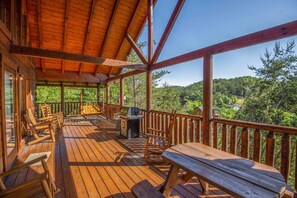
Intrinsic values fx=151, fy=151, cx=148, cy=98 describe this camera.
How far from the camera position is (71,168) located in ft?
9.43

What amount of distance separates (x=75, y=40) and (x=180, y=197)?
7.00 metres

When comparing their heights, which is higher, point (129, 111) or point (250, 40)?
point (250, 40)

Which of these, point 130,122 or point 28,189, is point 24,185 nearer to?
point 28,189

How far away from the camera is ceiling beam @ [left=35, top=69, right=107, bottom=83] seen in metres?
8.02

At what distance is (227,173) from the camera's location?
1310 mm

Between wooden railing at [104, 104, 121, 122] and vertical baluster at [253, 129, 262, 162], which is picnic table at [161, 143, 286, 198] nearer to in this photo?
vertical baluster at [253, 129, 262, 162]

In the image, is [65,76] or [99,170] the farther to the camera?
[65,76]

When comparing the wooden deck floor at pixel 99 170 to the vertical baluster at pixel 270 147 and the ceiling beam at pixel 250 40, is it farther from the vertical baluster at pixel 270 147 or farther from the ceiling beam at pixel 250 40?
the ceiling beam at pixel 250 40

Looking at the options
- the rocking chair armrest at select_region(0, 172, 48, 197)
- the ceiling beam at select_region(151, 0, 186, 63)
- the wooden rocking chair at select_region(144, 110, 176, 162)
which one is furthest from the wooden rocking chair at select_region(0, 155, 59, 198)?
the ceiling beam at select_region(151, 0, 186, 63)

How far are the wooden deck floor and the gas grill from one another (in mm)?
471

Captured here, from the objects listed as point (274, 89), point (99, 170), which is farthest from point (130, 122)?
point (274, 89)

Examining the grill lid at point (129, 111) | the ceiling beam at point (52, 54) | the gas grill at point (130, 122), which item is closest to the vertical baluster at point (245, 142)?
the gas grill at point (130, 122)

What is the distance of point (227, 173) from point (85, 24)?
22.1 ft

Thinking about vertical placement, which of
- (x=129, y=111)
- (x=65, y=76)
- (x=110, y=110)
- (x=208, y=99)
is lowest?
(x=110, y=110)
